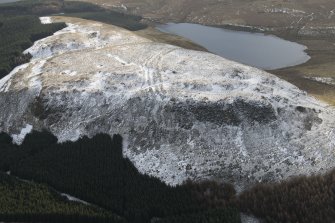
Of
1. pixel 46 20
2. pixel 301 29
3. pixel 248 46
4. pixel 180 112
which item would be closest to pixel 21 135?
pixel 180 112

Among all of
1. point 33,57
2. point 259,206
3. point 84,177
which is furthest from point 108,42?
point 259,206

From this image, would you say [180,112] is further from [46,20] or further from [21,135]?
[46,20]

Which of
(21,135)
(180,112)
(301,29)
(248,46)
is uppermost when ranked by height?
(180,112)

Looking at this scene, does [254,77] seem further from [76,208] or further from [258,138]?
[76,208]

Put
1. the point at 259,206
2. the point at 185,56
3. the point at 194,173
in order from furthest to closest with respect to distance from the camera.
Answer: the point at 185,56, the point at 194,173, the point at 259,206

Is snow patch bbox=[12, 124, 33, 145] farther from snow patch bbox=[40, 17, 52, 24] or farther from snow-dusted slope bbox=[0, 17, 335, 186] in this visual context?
snow patch bbox=[40, 17, 52, 24]

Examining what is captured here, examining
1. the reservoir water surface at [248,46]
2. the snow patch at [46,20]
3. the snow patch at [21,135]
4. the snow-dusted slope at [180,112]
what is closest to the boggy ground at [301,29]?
the reservoir water surface at [248,46]
